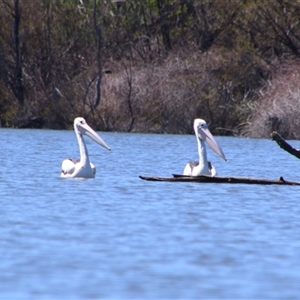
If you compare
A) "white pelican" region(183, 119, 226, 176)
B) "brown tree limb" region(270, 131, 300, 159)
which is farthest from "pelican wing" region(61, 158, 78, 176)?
"brown tree limb" region(270, 131, 300, 159)

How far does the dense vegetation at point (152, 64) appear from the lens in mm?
35500

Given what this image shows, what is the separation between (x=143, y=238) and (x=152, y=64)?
95.1 ft

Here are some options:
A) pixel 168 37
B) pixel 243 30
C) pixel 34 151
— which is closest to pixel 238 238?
pixel 34 151

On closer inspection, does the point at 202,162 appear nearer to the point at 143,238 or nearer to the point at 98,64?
the point at 143,238

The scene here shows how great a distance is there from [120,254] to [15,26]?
31611mm

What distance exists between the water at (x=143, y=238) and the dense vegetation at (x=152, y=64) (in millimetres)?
17450

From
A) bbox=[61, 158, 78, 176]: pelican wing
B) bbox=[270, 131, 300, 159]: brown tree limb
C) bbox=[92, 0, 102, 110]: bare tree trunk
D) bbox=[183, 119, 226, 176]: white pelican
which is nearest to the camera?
bbox=[270, 131, 300, 159]: brown tree limb

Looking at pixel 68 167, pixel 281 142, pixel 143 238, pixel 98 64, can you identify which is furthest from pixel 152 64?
pixel 143 238

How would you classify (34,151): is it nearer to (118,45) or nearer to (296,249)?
(296,249)

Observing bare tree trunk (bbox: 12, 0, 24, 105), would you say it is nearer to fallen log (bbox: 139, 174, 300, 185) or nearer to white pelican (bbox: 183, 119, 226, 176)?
white pelican (bbox: 183, 119, 226, 176)

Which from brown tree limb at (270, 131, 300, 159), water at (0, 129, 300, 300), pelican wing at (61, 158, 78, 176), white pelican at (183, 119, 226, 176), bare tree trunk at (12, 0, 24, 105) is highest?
bare tree trunk at (12, 0, 24, 105)

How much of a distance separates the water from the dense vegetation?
57.3 ft

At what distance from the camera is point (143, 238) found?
962 cm

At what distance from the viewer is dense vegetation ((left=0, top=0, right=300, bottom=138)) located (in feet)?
116
